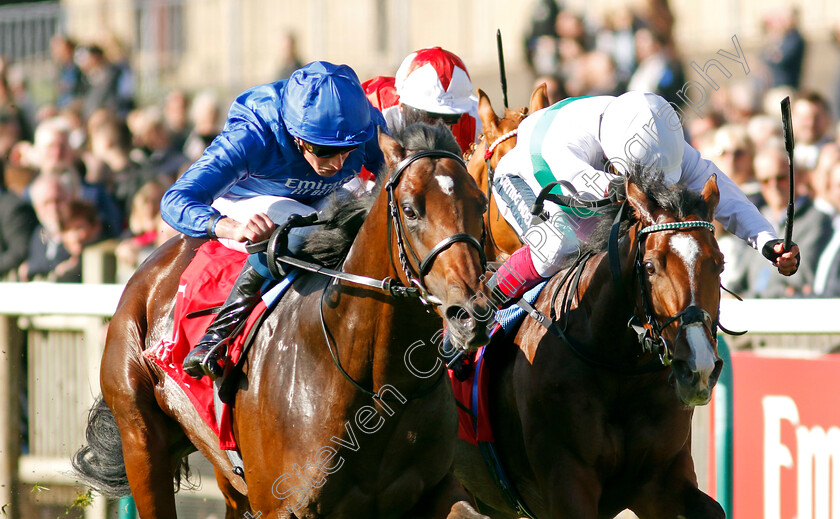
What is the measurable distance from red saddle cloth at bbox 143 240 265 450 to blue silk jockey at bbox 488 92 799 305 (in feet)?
3.24

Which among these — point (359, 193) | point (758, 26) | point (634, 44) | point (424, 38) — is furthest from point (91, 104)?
point (359, 193)

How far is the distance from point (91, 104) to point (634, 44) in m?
6.05

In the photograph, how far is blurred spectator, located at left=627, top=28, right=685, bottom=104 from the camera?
26.5 feet

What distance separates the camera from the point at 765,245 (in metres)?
3.80

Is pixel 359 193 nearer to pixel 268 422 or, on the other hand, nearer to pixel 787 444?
pixel 268 422

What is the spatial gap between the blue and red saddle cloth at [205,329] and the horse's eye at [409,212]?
834mm

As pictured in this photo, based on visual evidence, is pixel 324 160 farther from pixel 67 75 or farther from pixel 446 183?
pixel 67 75

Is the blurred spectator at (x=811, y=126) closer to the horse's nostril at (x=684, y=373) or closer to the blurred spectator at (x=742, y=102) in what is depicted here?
the blurred spectator at (x=742, y=102)

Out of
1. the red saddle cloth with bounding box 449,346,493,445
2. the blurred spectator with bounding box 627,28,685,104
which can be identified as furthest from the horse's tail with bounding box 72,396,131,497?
the blurred spectator with bounding box 627,28,685,104

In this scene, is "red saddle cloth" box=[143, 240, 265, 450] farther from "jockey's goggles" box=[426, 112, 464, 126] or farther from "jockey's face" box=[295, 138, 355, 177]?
"jockey's goggles" box=[426, 112, 464, 126]

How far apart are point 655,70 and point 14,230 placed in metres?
5.25

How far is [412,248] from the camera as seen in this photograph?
9.58 feet

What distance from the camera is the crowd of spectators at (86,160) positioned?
7.74 m

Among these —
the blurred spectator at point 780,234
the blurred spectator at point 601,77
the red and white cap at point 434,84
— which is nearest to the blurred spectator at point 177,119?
the blurred spectator at point 601,77
